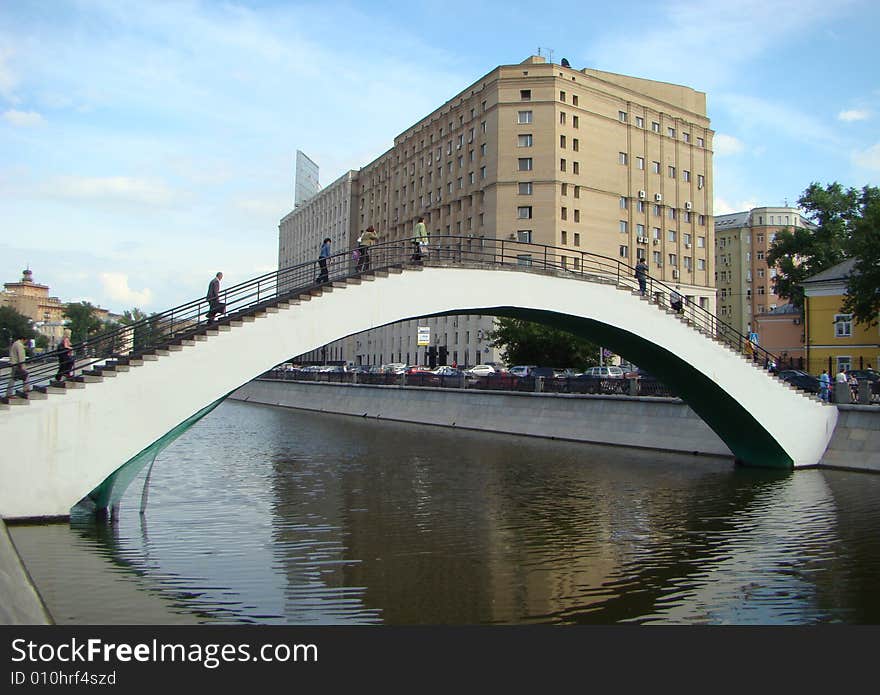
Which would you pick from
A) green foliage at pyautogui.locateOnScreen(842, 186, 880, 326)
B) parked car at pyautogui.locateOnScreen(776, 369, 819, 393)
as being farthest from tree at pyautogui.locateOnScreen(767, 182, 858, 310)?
parked car at pyautogui.locateOnScreen(776, 369, 819, 393)

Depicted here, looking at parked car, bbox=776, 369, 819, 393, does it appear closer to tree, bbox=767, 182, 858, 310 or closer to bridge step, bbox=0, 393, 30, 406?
bridge step, bbox=0, 393, 30, 406

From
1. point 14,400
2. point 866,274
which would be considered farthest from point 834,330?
point 14,400

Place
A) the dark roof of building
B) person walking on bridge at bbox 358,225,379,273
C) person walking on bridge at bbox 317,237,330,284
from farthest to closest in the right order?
the dark roof of building, person walking on bridge at bbox 358,225,379,273, person walking on bridge at bbox 317,237,330,284

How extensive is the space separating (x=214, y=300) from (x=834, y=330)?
156 ft

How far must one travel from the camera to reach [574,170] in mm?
75250

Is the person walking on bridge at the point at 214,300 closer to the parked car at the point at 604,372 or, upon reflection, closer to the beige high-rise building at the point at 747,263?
the parked car at the point at 604,372

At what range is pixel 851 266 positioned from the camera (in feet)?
169

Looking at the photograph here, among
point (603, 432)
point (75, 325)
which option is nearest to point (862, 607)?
point (603, 432)

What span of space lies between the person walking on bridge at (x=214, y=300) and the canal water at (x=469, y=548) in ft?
14.1

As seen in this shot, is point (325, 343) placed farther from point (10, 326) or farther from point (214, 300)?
point (10, 326)

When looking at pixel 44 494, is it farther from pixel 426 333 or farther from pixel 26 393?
pixel 426 333

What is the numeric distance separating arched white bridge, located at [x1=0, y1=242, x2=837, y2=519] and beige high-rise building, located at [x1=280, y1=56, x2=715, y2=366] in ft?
144

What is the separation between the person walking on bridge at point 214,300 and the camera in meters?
16.5

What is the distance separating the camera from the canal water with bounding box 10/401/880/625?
33.0 feet
